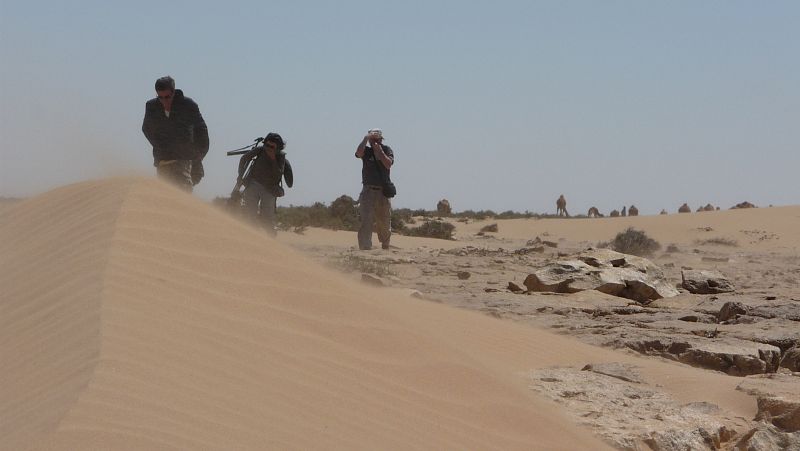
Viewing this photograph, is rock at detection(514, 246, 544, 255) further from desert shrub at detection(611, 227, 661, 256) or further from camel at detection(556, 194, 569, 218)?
camel at detection(556, 194, 569, 218)

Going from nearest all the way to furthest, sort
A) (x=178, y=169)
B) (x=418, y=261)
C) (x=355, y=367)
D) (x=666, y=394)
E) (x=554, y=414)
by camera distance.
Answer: (x=355, y=367) → (x=554, y=414) → (x=666, y=394) → (x=178, y=169) → (x=418, y=261)

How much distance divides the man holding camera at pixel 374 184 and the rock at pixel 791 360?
761 centimetres

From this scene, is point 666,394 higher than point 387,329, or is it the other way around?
point 387,329

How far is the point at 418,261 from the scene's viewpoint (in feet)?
41.7

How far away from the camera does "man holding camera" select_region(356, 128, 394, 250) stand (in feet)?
45.7

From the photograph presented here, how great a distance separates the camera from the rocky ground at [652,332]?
4965 millimetres

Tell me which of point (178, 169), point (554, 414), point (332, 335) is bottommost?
point (554, 414)

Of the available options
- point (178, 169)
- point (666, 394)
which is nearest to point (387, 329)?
point (666, 394)

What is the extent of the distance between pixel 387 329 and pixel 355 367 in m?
0.55

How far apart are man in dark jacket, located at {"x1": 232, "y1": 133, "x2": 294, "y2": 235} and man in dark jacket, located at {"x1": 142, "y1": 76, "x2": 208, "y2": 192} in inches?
60.1

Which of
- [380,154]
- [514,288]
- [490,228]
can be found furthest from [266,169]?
[490,228]

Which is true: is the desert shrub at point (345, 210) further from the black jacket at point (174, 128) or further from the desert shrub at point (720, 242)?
the black jacket at point (174, 128)

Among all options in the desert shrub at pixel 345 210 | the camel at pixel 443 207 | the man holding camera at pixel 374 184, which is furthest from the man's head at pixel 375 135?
the camel at pixel 443 207

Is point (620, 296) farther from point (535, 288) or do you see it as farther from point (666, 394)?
point (666, 394)
